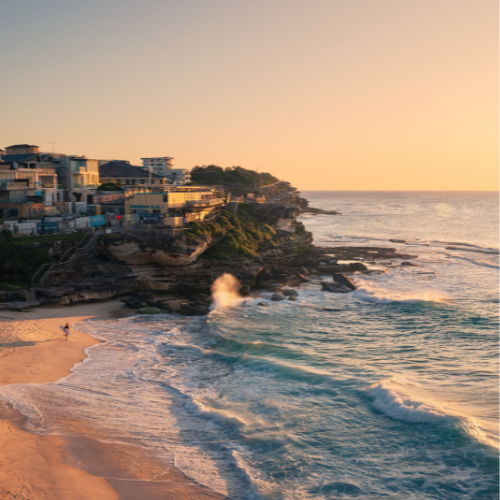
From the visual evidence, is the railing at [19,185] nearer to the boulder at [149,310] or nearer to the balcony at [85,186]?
the balcony at [85,186]

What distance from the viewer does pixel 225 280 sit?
4222 cm

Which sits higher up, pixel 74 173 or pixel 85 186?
pixel 74 173

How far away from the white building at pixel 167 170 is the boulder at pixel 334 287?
42.9m

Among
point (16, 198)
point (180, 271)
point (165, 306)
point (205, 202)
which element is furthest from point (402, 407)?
point (16, 198)

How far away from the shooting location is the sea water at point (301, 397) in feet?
51.0

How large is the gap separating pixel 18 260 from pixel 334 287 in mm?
28198

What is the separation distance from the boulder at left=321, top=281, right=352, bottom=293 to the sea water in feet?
19.7

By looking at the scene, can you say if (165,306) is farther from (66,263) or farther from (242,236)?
(242,236)

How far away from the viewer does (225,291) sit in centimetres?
4112

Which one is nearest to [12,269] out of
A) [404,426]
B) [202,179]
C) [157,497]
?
[157,497]

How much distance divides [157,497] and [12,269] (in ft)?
93.6

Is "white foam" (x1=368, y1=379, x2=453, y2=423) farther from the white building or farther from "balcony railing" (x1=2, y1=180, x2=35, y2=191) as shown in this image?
the white building

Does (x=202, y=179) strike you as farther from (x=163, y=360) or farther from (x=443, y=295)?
(x=163, y=360)

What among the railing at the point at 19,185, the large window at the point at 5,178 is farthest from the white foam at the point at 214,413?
the large window at the point at 5,178
